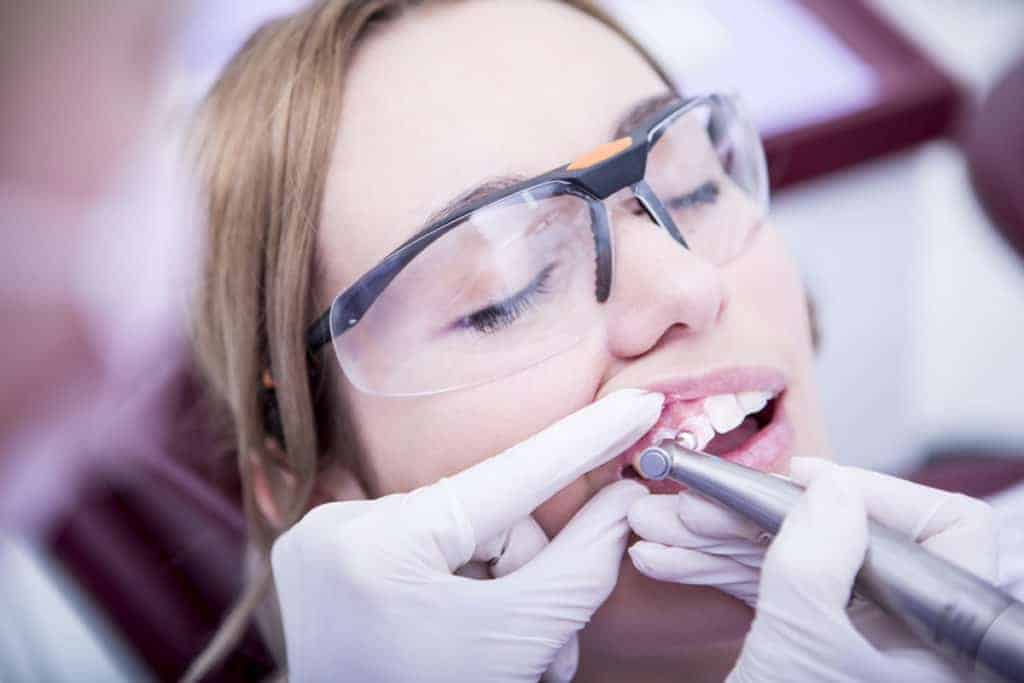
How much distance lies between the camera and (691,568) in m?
0.76

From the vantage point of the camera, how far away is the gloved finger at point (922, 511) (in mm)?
690

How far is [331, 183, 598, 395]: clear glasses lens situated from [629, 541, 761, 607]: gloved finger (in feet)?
0.70

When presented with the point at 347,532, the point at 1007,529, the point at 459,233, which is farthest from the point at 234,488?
the point at 1007,529

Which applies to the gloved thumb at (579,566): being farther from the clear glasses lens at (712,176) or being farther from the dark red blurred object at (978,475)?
the dark red blurred object at (978,475)

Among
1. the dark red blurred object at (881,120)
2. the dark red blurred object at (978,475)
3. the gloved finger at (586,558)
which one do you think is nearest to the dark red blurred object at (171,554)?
the gloved finger at (586,558)

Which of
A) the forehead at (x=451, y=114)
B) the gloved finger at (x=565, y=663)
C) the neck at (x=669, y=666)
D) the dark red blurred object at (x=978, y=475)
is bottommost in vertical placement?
the dark red blurred object at (x=978, y=475)

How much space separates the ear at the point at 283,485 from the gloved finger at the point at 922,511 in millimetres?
553

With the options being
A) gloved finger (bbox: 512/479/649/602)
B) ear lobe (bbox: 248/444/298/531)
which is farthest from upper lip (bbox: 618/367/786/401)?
ear lobe (bbox: 248/444/298/531)

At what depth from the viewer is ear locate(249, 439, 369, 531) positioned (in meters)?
1.03

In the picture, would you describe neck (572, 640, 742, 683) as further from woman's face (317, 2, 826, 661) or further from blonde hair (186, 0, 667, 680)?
blonde hair (186, 0, 667, 680)

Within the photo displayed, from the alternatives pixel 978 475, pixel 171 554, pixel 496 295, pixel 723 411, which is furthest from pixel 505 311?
pixel 978 475

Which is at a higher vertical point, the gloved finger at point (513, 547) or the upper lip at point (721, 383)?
the upper lip at point (721, 383)

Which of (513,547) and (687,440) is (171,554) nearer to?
(513,547)

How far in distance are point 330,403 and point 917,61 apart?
73.6 inches
